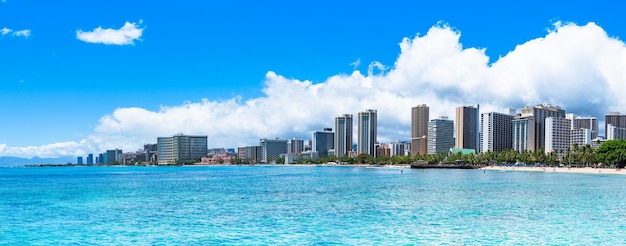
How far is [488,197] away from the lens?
5084 cm

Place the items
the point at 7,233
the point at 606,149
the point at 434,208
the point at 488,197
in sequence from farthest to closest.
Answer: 1. the point at 606,149
2. the point at 488,197
3. the point at 434,208
4. the point at 7,233

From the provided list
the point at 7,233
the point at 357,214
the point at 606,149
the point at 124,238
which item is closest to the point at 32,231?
the point at 7,233

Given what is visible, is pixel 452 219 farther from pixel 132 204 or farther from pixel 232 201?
pixel 132 204

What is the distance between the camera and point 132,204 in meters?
46.4

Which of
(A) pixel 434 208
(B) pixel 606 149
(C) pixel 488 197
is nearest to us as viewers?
(A) pixel 434 208

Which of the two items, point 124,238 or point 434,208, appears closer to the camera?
point 124,238

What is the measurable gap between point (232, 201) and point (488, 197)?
77.2ft

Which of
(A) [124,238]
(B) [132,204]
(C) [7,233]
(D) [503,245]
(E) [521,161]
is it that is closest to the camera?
(D) [503,245]

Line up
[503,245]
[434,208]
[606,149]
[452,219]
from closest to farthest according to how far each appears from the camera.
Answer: [503,245] → [452,219] → [434,208] → [606,149]

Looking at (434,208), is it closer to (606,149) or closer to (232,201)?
(232,201)

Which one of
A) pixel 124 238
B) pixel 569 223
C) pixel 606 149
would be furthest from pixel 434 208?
pixel 606 149

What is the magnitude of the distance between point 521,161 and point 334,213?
17122 centimetres

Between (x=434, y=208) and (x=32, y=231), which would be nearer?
(x=32, y=231)

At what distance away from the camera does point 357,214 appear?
36781 millimetres
